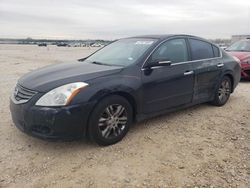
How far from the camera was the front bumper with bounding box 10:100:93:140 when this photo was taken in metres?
3.46

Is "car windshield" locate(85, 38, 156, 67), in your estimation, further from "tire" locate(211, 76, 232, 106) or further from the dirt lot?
"tire" locate(211, 76, 232, 106)

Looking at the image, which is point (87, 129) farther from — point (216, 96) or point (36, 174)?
point (216, 96)

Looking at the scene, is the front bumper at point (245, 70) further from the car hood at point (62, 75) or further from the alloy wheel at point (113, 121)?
the alloy wheel at point (113, 121)

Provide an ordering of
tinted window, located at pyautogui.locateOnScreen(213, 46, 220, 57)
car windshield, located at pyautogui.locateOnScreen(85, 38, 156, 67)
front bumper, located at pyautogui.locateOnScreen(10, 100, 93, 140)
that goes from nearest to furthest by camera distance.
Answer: front bumper, located at pyautogui.locateOnScreen(10, 100, 93, 140) → car windshield, located at pyautogui.locateOnScreen(85, 38, 156, 67) → tinted window, located at pyautogui.locateOnScreen(213, 46, 220, 57)

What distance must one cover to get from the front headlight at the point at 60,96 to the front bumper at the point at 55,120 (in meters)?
0.07

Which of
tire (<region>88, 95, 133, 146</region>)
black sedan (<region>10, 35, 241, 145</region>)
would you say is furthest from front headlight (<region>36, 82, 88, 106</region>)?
tire (<region>88, 95, 133, 146</region>)

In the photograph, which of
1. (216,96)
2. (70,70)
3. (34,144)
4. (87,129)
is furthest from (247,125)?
(34,144)

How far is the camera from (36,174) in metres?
3.22

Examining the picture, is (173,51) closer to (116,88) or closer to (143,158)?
(116,88)

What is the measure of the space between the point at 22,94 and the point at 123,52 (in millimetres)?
1880

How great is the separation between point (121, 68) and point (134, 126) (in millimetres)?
1113

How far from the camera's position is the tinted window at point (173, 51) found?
15.0 ft

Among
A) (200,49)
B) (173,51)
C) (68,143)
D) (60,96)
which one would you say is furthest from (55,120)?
(200,49)

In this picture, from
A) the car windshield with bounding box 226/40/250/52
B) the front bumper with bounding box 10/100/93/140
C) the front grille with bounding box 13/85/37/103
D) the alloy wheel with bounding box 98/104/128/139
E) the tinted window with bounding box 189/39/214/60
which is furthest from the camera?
the car windshield with bounding box 226/40/250/52
